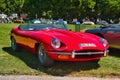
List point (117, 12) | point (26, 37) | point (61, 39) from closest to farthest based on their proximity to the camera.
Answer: point (61, 39), point (26, 37), point (117, 12)

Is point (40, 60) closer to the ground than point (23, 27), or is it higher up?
closer to the ground

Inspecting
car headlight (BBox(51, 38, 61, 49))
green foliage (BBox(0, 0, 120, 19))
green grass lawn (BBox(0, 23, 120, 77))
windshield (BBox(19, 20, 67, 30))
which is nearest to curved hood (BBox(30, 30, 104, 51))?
car headlight (BBox(51, 38, 61, 49))

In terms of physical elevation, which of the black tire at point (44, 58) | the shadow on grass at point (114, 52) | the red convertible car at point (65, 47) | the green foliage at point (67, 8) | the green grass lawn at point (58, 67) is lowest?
the green foliage at point (67, 8)

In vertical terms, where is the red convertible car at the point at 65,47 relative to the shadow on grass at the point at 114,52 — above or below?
above

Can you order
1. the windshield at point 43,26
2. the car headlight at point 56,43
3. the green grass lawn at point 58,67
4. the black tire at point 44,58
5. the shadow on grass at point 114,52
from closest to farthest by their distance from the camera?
1. the green grass lawn at point 58,67
2. the car headlight at point 56,43
3. the black tire at point 44,58
4. the windshield at point 43,26
5. the shadow on grass at point 114,52

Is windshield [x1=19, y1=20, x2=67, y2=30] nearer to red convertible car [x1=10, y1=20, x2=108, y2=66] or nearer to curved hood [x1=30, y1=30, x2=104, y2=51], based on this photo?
red convertible car [x1=10, y1=20, x2=108, y2=66]

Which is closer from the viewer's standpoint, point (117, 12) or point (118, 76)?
point (118, 76)

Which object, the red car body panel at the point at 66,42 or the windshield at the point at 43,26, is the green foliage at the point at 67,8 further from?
the red car body panel at the point at 66,42

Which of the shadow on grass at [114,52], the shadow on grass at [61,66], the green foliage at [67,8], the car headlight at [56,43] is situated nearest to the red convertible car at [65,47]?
the car headlight at [56,43]

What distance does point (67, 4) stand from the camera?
74000 millimetres

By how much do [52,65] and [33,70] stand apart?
0.62 metres

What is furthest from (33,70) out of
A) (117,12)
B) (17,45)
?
(117,12)

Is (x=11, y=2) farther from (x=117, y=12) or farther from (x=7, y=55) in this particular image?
(x=7, y=55)

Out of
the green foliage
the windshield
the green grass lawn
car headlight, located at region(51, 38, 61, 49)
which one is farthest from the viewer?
the green foliage
